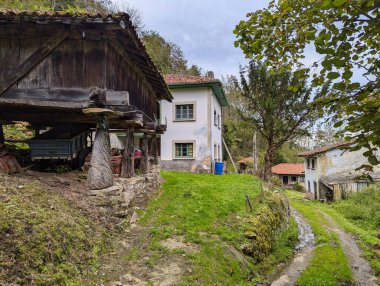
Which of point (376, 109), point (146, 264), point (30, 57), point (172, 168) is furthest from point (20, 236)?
point (172, 168)

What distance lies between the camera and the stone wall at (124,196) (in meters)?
6.33

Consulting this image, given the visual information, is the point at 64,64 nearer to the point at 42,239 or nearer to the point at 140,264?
the point at 42,239

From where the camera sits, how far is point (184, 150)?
19.2 metres

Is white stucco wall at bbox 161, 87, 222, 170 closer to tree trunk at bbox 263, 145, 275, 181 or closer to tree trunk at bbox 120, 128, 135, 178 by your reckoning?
tree trunk at bbox 263, 145, 275, 181

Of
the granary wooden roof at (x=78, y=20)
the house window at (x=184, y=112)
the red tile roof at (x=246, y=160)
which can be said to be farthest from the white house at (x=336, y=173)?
the granary wooden roof at (x=78, y=20)

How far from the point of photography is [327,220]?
16438mm

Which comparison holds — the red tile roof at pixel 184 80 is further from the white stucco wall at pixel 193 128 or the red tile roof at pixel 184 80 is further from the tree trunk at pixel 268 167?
the tree trunk at pixel 268 167

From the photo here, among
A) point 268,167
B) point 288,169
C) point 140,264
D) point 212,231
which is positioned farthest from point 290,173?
point 140,264

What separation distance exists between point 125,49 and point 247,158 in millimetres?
30995

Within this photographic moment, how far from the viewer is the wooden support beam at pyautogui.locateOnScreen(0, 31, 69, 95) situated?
21.1ft

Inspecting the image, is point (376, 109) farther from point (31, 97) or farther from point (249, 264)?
point (31, 97)

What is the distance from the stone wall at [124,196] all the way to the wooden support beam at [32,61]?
10.3 ft

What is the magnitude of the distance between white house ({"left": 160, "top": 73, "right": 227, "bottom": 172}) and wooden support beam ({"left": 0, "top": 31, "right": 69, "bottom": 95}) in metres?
12.5

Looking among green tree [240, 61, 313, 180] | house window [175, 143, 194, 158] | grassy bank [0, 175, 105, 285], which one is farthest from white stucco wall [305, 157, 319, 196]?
grassy bank [0, 175, 105, 285]
